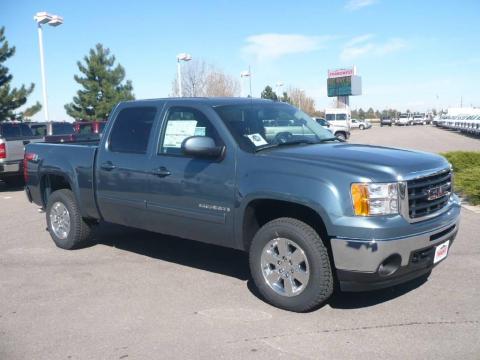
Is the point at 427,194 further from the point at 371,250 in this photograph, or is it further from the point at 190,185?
the point at 190,185

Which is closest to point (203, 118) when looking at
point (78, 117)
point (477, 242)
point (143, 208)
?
point (143, 208)

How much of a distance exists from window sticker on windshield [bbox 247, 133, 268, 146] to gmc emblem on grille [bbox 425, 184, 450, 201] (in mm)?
1531

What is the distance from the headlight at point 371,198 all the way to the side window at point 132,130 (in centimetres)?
250

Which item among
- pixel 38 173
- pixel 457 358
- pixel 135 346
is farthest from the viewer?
pixel 38 173

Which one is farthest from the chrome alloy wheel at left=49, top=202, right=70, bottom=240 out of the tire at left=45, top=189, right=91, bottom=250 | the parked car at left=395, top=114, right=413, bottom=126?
the parked car at left=395, top=114, right=413, bottom=126

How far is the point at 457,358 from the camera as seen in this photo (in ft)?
11.9

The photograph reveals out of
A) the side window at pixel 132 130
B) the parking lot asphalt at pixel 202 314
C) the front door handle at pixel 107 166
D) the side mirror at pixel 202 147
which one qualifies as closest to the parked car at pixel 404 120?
the parking lot asphalt at pixel 202 314

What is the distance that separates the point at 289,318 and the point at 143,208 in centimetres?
205

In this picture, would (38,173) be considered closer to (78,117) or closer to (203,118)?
(203,118)

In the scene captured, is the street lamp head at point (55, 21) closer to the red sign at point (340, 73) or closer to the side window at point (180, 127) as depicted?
the side window at point (180, 127)

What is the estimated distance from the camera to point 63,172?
6.68 m

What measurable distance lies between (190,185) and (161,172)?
0.43 m

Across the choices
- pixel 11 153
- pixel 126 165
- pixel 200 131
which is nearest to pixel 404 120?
pixel 11 153

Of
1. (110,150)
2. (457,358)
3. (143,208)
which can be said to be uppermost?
(110,150)
